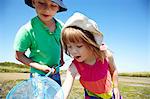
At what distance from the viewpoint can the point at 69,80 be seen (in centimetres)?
142

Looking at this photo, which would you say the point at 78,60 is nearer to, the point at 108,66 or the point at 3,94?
the point at 108,66

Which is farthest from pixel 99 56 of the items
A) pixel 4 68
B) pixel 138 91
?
pixel 4 68

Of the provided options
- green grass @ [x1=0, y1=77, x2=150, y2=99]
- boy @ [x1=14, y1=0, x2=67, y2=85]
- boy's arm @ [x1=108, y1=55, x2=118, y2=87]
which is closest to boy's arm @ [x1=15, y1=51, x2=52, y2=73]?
boy @ [x1=14, y1=0, x2=67, y2=85]

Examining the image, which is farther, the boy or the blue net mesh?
the boy

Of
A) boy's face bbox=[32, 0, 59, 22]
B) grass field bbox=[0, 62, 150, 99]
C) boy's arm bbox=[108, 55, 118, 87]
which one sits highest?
boy's face bbox=[32, 0, 59, 22]

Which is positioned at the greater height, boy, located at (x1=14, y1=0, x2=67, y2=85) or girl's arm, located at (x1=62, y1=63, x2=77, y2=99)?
boy, located at (x1=14, y1=0, x2=67, y2=85)

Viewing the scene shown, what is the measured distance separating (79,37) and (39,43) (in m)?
0.26

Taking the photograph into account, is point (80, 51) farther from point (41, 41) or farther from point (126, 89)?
point (126, 89)

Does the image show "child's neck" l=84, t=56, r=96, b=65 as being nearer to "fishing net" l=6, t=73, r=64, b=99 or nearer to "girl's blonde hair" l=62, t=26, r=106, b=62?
"girl's blonde hair" l=62, t=26, r=106, b=62

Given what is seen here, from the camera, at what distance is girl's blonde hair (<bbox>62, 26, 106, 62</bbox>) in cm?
142

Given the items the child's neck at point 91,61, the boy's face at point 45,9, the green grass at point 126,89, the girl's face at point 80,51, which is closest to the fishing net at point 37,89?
the girl's face at point 80,51

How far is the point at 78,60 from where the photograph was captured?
4.88ft

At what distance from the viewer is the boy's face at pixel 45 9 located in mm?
1611

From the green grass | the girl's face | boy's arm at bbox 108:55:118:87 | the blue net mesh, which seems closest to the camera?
the blue net mesh
